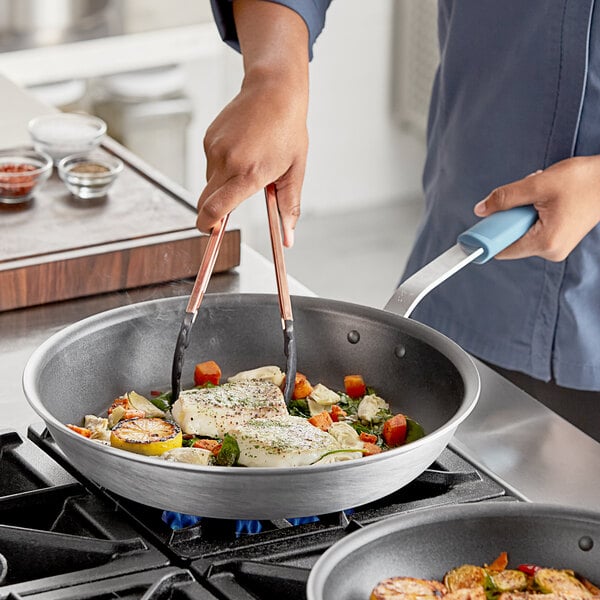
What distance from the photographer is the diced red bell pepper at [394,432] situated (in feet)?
3.75

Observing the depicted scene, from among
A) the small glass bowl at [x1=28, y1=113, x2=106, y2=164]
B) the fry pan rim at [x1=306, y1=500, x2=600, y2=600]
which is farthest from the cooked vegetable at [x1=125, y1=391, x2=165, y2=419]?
the small glass bowl at [x1=28, y1=113, x2=106, y2=164]

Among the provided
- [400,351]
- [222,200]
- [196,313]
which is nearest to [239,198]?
[222,200]

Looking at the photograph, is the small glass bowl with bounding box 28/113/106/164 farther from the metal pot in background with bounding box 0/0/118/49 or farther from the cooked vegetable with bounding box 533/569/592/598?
the metal pot in background with bounding box 0/0/118/49

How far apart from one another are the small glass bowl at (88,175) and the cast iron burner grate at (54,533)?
0.65 meters

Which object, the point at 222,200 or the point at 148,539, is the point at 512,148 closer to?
the point at 222,200

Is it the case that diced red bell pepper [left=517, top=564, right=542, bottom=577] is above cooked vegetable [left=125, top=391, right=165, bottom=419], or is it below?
above

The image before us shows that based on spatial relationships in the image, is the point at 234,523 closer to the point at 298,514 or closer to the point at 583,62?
the point at 298,514

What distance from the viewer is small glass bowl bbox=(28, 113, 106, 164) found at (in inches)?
72.2

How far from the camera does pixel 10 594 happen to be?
2.92 ft

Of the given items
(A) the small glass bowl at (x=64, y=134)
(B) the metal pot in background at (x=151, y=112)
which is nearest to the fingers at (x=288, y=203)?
(A) the small glass bowl at (x=64, y=134)

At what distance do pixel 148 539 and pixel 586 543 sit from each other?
359mm

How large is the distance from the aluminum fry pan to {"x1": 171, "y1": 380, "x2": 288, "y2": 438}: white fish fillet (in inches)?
4.3

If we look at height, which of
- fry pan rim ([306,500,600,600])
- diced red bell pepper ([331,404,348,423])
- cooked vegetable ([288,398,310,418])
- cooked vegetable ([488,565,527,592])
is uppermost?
fry pan rim ([306,500,600,600])

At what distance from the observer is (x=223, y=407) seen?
1119 millimetres
